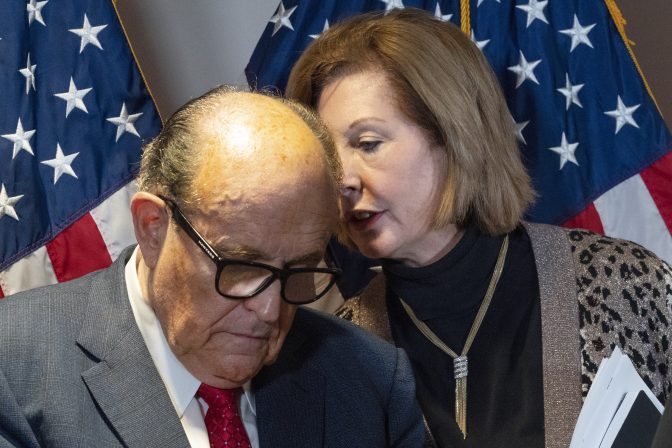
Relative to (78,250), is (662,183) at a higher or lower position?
lower

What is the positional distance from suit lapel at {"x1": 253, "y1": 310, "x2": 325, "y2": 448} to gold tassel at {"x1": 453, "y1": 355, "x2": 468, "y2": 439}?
0.58 m

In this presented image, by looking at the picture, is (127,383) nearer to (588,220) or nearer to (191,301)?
(191,301)

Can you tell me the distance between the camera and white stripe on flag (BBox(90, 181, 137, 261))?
263 cm

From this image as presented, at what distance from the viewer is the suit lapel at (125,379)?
1.58m

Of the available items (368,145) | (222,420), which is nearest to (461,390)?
(368,145)

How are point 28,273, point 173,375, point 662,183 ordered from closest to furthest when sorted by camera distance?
point 173,375 < point 28,273 < point 662,183

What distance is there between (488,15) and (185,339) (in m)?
1.77

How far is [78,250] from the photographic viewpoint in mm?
2604

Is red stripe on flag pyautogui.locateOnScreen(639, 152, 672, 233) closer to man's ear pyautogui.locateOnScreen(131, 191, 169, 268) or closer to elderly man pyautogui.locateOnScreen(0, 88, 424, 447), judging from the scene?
elderly man pyautogui.locateOnScreen(0, 88, 424, 447)

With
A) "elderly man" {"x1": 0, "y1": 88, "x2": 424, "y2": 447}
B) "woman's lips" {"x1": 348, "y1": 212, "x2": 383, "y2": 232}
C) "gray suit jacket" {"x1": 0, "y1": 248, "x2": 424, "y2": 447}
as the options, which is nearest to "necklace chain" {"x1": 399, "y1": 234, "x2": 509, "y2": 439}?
"woman's lips" {"x1": 348, "y1": 212, "x2": 383, "y2": 232}

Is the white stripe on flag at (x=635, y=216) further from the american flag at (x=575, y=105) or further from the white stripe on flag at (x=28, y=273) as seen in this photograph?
the white stripe on flag at (x=28, y=273)

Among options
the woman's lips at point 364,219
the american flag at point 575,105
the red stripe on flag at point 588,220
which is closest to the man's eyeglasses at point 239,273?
the woman's lips at point 364,219

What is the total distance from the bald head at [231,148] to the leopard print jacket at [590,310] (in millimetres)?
921

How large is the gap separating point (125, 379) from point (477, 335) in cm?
108
